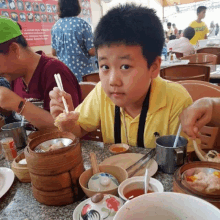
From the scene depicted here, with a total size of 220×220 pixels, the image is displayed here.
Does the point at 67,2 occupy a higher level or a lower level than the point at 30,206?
higher

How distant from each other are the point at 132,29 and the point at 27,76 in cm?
108

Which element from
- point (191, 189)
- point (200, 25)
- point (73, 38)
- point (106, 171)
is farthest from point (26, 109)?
point (200, 25)

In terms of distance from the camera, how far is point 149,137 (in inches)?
53.0

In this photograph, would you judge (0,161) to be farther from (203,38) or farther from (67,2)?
(203,38)

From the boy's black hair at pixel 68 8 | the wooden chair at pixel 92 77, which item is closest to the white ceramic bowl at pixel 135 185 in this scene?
the wooden chair at pixel 92 77

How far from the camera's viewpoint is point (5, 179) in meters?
0.97

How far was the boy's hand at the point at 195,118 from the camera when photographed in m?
0.94

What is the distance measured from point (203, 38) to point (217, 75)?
15.9 feet

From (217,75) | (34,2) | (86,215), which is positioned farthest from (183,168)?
(34,2)

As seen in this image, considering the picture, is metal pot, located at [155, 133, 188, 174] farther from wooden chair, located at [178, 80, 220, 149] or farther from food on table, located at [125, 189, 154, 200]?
wooden chair, located at [178, 80, 220, 149]

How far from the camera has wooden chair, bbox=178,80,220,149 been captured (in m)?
1.27

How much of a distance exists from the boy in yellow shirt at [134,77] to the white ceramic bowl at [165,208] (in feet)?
1.98

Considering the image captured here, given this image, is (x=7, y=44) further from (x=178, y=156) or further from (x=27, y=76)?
(x=178, y=156)

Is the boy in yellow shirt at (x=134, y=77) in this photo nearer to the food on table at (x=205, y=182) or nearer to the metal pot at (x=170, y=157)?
the metal pot at (x=170, y=157)
